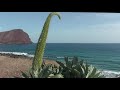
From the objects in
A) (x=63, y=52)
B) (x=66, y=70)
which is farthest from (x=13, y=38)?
(x=66, y=70)

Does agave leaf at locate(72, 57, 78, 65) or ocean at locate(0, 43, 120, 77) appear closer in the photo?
agave leaf at locate(72, 57, 78, 65)

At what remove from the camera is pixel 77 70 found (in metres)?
3.32

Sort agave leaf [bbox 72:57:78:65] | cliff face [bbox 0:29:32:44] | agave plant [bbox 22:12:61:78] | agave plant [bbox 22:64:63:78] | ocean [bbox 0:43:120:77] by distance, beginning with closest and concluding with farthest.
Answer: agave plant [bbox 22:64:63:78]
agave leaf [bbox 72:57:78:65]
agave plant [bbox 22:12:61:78]
ocean [bbox 0:43:120:77]
cliff face [bbox 0:29:32:44]

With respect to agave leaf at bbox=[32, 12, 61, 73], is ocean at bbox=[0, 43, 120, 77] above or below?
above

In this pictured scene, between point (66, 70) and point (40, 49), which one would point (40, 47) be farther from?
point (66, 70)

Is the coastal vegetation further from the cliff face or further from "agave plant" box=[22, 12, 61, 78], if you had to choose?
the cliff face

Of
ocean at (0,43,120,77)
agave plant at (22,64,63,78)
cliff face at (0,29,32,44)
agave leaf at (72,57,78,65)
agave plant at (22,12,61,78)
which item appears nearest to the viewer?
agave plant at (22,64,63,78)

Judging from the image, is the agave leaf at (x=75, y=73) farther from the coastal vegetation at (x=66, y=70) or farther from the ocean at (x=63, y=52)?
the ocean at (x=63, y=52)

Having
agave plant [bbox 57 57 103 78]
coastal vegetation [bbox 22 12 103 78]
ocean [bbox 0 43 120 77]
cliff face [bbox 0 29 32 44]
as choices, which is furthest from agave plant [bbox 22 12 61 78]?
cliff face [bbox 0 29 32 44]

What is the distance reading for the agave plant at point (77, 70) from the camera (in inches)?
129

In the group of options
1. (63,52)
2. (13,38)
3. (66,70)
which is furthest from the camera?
(63,52)

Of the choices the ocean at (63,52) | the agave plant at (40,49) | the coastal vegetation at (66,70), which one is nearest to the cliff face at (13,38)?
the ocean at (63,52)

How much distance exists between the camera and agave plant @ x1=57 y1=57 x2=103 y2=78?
328 cm
